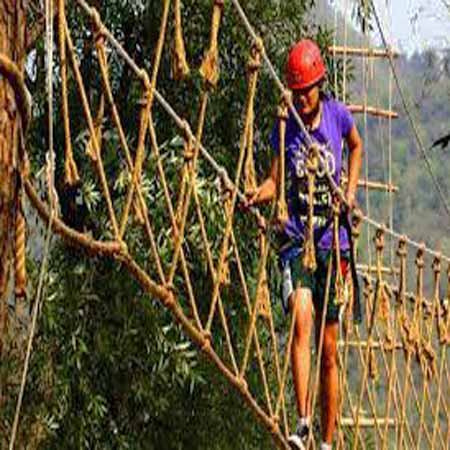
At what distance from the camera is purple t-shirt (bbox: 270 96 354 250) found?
433 centimetres

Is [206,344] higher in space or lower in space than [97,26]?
lower

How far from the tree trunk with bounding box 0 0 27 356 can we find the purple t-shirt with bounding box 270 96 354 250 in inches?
74.7

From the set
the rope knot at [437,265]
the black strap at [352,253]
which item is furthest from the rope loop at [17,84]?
the rope knot at [437,265]

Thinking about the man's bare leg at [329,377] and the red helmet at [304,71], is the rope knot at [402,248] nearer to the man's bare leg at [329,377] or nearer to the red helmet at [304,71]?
the man's bare leg at [329,377]

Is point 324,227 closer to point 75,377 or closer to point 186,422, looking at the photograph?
point 75,377

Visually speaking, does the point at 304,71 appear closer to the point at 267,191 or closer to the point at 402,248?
the point at 267,191

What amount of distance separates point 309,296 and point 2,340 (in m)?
1.97

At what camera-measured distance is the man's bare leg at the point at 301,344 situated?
430 centimetres

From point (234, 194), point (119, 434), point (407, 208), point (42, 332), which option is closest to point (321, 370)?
point (234, 194)

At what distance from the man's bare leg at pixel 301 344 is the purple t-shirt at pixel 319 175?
149 millimetres

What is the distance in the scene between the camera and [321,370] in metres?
4.59

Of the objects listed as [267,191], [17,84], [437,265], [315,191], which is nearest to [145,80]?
[267,191]

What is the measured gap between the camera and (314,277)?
14.7ft

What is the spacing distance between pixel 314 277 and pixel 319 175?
12.3 inches
